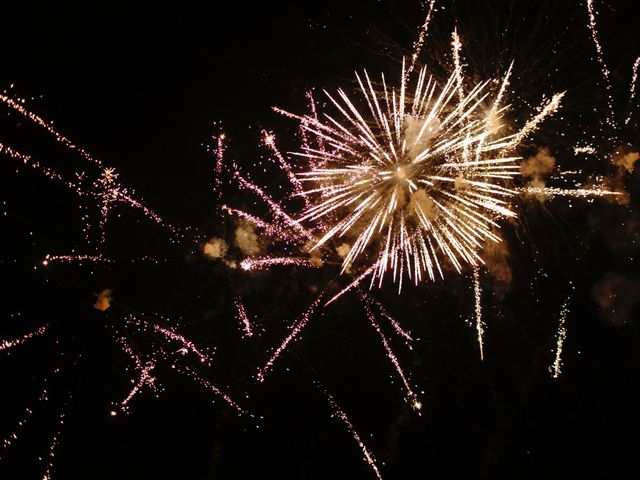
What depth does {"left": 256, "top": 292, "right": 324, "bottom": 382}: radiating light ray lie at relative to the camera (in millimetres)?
4773

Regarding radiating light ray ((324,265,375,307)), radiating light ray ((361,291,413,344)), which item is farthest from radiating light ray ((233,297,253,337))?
radiating light ray ((361,291,413,344))

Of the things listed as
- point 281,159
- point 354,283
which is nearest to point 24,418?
point 354,283

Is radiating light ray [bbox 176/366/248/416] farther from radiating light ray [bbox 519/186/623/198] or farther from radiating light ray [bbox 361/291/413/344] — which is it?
radiating light ray [bbox 519/186/623/198]

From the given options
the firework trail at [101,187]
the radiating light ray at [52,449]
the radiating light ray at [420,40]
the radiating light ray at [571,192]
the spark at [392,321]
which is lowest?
the radiating light ray at [52,449]

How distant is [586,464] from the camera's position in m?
4.66

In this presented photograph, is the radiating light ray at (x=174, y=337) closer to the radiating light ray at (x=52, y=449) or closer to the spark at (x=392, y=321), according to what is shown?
the radiating light ray at (x=52, y=449)

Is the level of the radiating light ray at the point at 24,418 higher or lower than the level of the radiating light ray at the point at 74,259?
lower

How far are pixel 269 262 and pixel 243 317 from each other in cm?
76

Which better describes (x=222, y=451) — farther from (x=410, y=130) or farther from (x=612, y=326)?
(x=612, y=326)

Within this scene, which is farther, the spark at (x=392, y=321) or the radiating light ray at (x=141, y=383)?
the radiating light ray at (x=141, y=383)

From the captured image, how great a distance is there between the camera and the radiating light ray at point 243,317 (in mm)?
4809

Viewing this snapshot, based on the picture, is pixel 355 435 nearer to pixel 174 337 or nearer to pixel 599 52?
pixel 174 337

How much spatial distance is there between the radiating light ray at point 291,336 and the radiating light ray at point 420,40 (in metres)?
3.05

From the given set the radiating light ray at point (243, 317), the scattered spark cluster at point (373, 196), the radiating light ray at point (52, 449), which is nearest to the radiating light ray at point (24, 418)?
the scattered spark cluster at point (373, 196)
